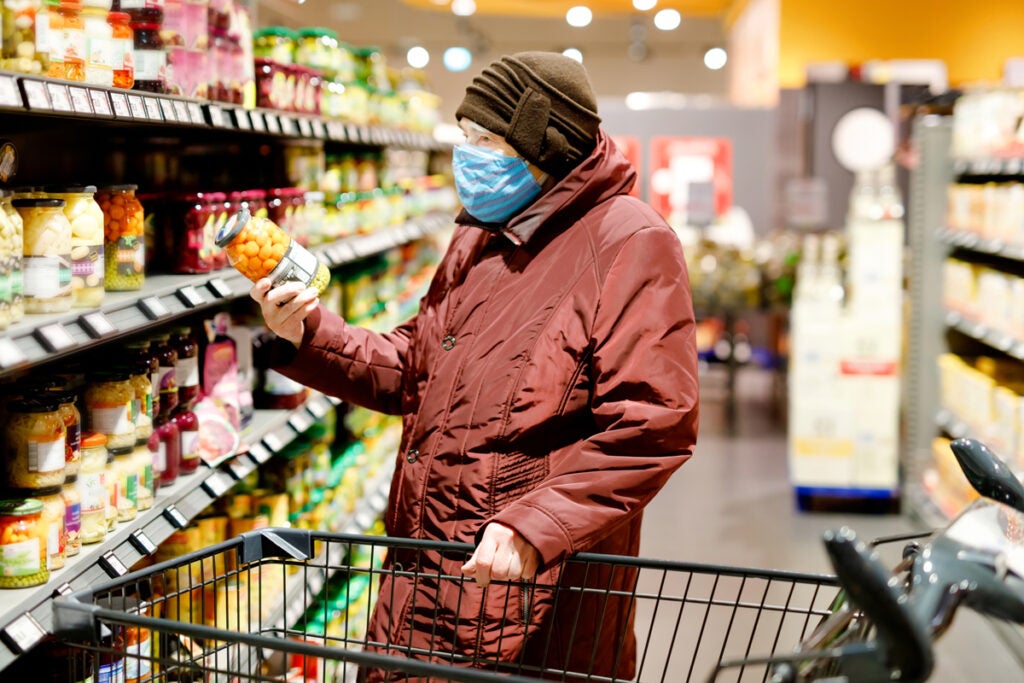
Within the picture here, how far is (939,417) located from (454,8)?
12.4 m

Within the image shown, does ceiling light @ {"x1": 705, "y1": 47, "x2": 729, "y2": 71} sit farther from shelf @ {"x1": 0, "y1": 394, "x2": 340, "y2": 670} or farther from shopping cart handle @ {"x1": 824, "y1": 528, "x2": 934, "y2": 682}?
shopping cart handle @ {"x1": 824, "y1": 528, "x2": 934, "y2": 682}

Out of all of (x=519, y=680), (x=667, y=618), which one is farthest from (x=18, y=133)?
(x=667, y=618)

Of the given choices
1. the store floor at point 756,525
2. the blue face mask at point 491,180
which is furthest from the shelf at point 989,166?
the blue face mask at point 491,180

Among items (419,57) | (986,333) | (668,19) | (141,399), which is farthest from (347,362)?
(419,57)

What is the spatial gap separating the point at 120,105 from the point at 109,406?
1.83 feet

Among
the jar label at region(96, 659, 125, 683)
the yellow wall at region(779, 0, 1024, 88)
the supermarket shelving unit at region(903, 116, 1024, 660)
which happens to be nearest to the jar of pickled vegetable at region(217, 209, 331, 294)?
the jar label at region(96, 659, 125, 683)

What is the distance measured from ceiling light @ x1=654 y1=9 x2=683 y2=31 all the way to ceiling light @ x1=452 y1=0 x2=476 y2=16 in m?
2.66

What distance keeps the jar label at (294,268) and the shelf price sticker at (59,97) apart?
47 centimetres

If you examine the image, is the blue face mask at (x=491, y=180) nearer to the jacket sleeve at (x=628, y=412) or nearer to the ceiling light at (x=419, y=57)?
the jacket sleeve at (x=628, y=412)

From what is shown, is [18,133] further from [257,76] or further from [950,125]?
[950,125]

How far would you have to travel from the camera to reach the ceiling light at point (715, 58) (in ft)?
57.4

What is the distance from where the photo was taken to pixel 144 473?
2.23m

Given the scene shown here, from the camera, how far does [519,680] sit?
3.86 ft

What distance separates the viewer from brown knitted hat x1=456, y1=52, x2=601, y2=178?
2.02 metres
